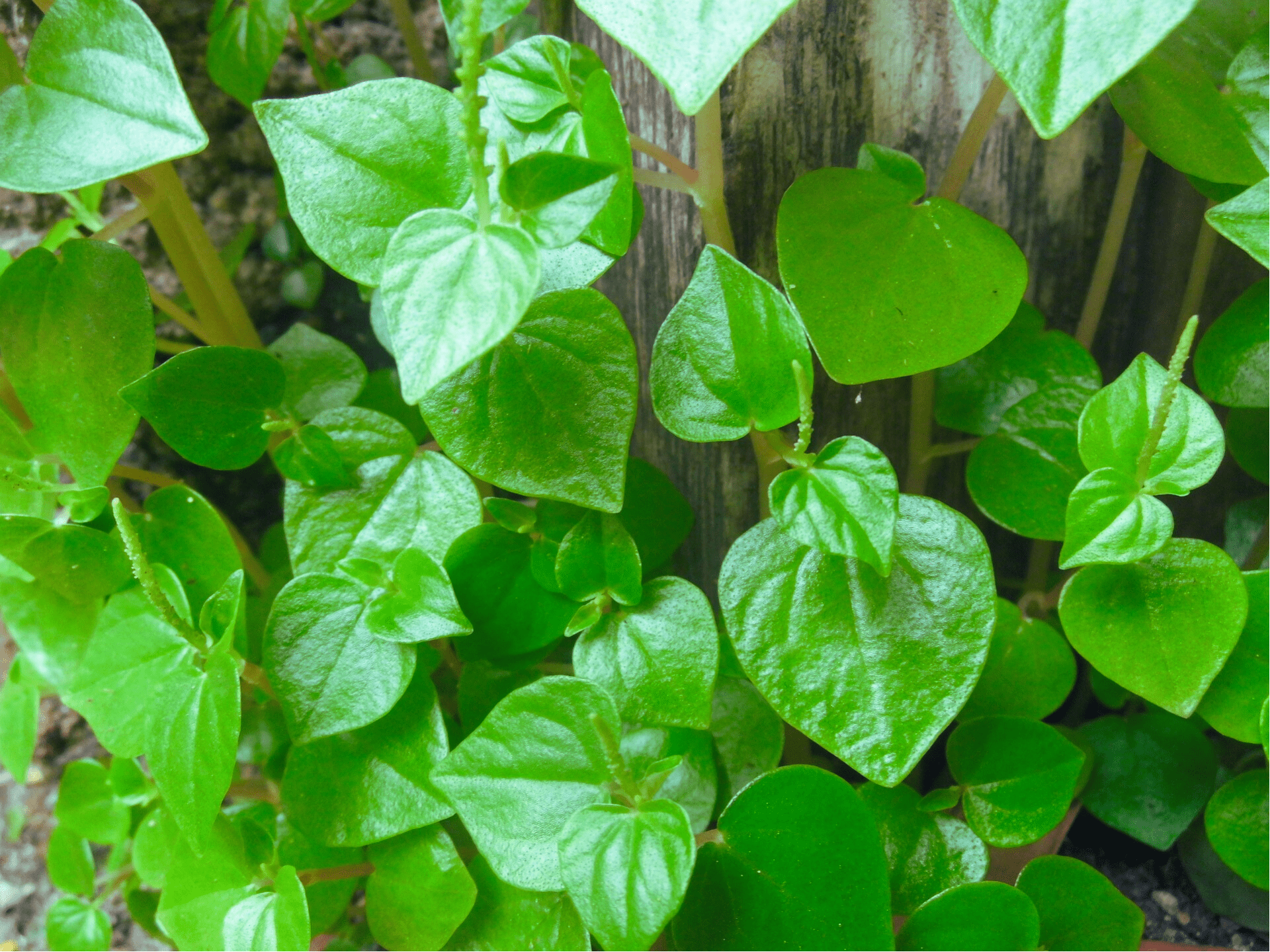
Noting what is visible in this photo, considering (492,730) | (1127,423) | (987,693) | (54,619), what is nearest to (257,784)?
(54,619)

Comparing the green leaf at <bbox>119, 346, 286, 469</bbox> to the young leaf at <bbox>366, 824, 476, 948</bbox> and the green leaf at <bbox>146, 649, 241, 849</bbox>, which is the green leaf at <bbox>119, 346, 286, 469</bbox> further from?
the young leaf at <bbox>366, 824, 476, 948</bbox>

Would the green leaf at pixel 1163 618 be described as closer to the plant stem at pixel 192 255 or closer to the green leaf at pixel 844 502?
the green leaf at pixel 844 502

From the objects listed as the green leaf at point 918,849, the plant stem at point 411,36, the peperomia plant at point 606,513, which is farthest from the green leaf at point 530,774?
the plant stem at point 411,36

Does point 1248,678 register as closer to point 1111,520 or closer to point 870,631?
point 1111,520

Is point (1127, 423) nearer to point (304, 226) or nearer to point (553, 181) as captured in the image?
point (553, 181)

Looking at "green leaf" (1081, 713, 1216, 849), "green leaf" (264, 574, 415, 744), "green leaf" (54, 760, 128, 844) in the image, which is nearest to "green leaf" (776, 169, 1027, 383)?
"green leaf" (264, 574, 415, 744)

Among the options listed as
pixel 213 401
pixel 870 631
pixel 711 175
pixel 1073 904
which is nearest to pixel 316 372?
pixel 213 401
